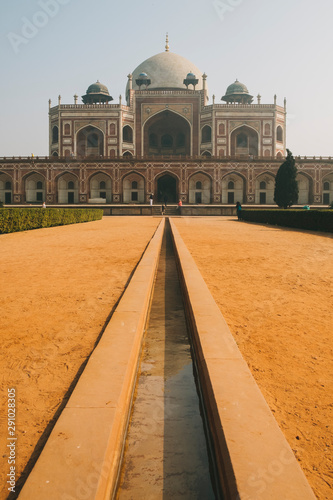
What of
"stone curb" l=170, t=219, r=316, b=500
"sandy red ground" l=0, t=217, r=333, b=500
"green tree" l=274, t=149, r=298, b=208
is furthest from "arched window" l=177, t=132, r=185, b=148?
"stone curb" l=170, t=219, r=316, b=500

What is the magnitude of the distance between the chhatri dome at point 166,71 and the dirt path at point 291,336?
4241 cm

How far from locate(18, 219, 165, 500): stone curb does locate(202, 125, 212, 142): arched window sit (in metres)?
40.2

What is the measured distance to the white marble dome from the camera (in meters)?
44.2

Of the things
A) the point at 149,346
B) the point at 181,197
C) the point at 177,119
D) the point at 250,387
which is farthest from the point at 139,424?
the point at 177,119

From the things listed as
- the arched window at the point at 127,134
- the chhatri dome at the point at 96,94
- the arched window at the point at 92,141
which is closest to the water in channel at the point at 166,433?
the arched window at the point at 92,141

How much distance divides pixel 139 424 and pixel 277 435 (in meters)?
0.61

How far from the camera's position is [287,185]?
2647cm

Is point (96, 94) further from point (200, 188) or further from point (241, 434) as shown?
point (241, 434)

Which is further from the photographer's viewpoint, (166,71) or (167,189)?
(166,71)

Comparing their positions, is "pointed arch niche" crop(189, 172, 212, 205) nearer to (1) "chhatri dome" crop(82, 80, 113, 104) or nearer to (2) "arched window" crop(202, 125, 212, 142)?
(2) "arched window" crop(202, 125, 212, 142)

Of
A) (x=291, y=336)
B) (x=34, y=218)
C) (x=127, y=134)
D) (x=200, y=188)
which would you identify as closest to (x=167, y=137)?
(x=127, y=134)

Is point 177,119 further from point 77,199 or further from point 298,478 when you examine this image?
point 298,478

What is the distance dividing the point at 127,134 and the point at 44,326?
40.4 meters

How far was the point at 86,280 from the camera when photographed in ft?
14.5
